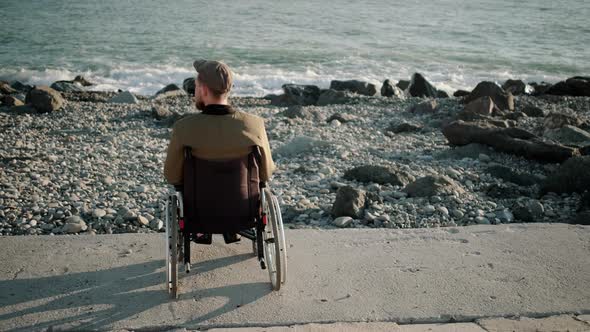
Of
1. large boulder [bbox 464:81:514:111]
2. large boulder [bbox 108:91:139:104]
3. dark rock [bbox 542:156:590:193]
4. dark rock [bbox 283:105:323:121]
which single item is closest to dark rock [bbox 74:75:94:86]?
large boulder [bbox 108:91:139:104]

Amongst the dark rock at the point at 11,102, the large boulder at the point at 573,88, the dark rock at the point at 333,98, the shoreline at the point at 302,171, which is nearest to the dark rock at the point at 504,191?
the shoreline at the point at 302,171

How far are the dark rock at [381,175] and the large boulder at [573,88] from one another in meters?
10.7

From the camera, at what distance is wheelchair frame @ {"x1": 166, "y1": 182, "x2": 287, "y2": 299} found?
3.35 metres

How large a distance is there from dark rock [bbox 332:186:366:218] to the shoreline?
44mm

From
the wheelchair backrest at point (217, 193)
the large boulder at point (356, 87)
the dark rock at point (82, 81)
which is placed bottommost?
the dark rock at point (82, 81)

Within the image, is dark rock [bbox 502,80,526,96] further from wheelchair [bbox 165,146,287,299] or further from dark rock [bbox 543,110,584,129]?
wheelchair [bbox 165,146,287,299]

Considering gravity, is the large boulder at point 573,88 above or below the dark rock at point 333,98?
above

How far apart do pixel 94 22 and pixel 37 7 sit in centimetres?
618

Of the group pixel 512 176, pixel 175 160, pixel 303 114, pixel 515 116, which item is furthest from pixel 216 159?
pixel 515 116

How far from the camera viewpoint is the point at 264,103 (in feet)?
51.0

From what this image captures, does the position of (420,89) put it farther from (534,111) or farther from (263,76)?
(263,76)

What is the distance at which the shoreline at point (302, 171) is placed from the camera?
214 inches

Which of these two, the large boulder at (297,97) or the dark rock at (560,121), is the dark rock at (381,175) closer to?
the dark rock at (560,121)

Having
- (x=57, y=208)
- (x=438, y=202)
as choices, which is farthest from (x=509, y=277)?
(x=57, y=208)
